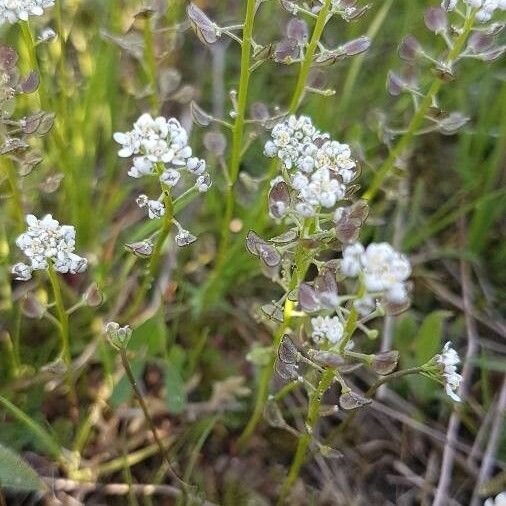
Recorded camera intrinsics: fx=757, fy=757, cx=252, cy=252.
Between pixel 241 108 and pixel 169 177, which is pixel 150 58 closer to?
pixel 241 108

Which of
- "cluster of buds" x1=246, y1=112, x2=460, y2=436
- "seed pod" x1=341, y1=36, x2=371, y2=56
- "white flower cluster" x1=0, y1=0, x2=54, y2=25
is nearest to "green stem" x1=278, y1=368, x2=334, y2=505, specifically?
"cluster of buds" x1=246, y1=112, x2=460, y2=436

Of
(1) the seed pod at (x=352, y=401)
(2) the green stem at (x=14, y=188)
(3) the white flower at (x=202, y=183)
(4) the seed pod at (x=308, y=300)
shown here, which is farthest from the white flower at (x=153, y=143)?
(1) the seed pod at (x=352, y=401)

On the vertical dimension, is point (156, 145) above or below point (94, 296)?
above

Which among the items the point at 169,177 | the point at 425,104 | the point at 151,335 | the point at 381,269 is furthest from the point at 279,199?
the point at 151,335

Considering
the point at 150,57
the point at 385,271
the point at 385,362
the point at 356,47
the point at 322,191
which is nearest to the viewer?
the point at 385,271

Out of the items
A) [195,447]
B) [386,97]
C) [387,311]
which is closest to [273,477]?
[195,447]

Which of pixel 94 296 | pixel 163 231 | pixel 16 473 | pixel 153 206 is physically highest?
pixel 153 206
